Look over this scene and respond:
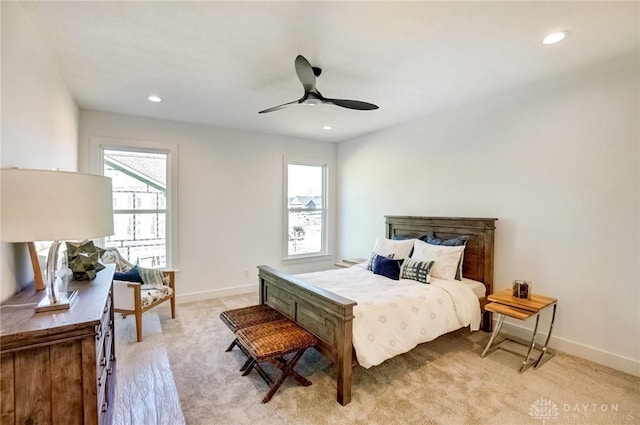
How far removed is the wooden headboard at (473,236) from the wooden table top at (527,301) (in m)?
0.48

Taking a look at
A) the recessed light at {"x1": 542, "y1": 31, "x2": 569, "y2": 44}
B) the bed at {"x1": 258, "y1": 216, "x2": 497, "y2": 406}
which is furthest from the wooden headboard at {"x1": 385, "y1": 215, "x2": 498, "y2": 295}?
the recessed light at {"x1": 542, "y1": 31, "x2": 569, "y2": 44}

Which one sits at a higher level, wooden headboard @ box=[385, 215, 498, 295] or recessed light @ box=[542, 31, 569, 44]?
recessed light @ box=[542, 31, 569, 44]

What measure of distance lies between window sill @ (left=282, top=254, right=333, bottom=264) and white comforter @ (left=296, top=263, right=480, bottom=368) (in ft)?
6.65

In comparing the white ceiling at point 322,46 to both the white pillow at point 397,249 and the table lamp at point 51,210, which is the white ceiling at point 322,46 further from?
the white pillow at point 397,249

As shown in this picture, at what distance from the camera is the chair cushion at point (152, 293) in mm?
3267

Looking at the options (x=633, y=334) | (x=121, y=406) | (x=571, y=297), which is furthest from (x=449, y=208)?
(x=121, y=406)

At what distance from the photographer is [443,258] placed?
3330mm

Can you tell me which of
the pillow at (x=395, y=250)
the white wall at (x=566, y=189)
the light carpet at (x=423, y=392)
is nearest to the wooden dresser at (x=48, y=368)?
the light carpet at (x=423, y=392)

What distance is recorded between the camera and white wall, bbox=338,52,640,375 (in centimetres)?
257

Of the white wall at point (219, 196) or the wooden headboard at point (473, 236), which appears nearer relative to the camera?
the wooden headboard at point (473, 236)

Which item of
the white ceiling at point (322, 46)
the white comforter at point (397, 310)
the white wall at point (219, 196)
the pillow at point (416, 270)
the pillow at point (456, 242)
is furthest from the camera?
the white wall at point (219, 196)

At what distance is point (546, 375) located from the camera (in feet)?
8.32

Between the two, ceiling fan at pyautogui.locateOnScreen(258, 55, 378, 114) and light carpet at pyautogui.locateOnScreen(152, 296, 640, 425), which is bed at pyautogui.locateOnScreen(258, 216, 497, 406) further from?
ceiling fan at pyautogui.locateOnScreen(258, 55, 378, 114)

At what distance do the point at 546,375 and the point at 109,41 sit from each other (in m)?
4.40
